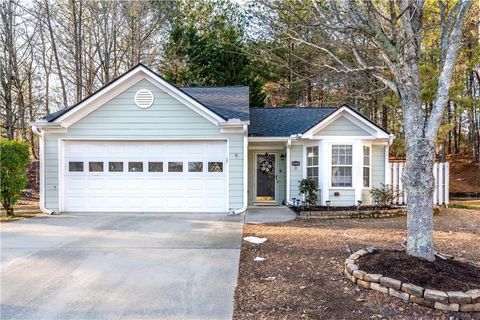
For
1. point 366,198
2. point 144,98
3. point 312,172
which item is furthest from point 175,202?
point 366,198

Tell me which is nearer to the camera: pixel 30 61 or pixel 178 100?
pixel 178 100

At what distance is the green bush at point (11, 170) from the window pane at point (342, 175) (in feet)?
31.6

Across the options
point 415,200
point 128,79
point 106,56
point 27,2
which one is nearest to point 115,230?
point 128,79

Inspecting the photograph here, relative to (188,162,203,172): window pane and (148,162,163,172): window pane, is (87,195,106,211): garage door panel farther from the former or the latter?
(188,162,203,172): window pane

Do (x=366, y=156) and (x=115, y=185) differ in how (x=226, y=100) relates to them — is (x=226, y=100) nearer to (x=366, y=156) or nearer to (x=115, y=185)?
(x=115, y=185)

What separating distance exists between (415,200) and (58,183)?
10.1 metres

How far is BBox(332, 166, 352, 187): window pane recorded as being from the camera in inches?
452

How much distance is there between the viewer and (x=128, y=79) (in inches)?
419

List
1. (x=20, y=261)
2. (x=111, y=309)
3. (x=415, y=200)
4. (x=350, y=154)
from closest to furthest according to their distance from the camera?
(x=111, y=309)
(x=415, y=200)
(x=20, y=261)
(x=350, y=154)

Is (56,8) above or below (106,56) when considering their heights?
above

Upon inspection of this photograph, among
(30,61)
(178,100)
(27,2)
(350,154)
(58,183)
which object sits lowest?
(58,183)

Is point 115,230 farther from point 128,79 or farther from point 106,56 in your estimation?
point 106,56

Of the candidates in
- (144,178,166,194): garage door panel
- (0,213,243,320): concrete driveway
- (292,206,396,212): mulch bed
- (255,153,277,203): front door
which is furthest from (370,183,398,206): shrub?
(144,178,166,194): garage door panel

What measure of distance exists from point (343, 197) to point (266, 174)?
294 centimetres
